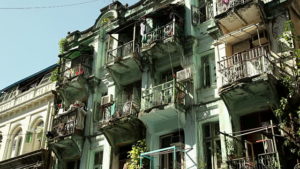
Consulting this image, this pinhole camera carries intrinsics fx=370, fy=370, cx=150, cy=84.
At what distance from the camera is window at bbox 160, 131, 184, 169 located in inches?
622

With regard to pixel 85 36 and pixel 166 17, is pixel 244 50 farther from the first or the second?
pixel 85 36

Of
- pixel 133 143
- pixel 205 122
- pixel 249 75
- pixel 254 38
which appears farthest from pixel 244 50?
pixel 133 143

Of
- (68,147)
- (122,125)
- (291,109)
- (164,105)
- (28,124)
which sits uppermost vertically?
(28,124)

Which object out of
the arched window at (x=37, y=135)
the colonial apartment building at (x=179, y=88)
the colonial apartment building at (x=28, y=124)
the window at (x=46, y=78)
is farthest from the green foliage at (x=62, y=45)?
the arched window at (x=37, y=135)

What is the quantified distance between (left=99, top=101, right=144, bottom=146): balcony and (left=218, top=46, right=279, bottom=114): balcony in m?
4.71

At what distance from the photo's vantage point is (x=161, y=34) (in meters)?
18.5

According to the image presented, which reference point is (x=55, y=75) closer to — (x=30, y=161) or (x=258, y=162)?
(x=30, y=161)

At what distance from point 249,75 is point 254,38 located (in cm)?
265

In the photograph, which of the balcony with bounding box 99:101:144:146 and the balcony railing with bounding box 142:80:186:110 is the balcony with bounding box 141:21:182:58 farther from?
the balcony with bounding box 99:101:144:146

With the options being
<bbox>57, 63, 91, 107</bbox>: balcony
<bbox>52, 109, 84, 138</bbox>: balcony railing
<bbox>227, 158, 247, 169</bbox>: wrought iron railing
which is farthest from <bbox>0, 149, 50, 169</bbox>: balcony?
<bbox>227, 158, 247, 169</bbox>: wrought iron railing

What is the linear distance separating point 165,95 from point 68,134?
630 cm

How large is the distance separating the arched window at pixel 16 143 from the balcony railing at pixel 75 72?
5879mm

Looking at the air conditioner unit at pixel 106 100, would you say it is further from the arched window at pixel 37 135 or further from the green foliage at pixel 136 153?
the arched window at pixel 37 135

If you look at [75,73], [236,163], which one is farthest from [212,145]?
[75,73]
